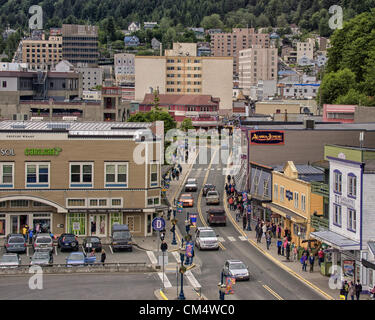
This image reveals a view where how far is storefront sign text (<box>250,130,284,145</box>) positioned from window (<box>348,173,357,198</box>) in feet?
86.0

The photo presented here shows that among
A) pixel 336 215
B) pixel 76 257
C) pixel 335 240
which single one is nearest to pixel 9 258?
pixel 76 257

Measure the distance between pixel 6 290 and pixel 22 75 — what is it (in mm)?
101550

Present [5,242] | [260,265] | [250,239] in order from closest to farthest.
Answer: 1. [260,265]
2. [5,242]
3. [250,239]

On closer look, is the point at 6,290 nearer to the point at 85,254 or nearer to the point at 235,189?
the point at 85,254

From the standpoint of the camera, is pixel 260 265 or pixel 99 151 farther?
pixel 99 151

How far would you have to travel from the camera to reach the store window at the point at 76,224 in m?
56.2

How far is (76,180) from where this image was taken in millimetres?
56406

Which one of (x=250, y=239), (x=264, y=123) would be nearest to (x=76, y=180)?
(x=250, y=239)

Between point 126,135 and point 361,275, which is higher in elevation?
point 126,135

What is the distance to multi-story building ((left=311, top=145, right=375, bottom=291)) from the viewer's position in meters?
40.7

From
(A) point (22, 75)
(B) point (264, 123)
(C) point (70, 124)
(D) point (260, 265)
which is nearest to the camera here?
(D) point (260, 265)

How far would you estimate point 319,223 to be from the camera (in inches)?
1871

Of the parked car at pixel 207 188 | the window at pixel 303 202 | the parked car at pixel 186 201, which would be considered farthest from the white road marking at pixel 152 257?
the parked car at pixel 207 188

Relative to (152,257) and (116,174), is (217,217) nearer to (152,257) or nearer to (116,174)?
(116,174)
